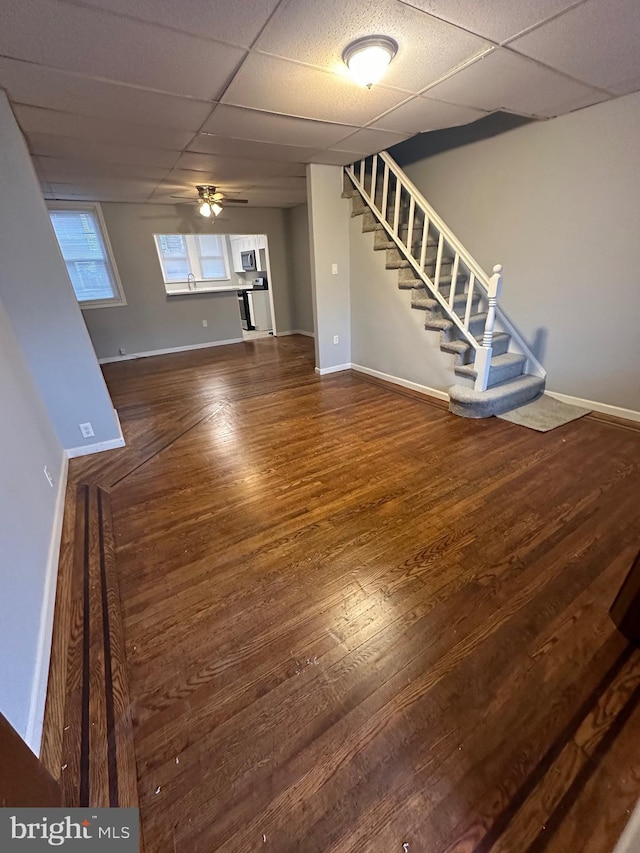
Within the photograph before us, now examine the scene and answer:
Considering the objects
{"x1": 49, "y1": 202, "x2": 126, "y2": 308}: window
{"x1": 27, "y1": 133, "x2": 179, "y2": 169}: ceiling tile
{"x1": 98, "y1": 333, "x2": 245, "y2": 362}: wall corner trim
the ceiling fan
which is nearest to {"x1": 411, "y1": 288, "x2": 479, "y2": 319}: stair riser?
{"x1": 27, "y1": 133, "x2": 179, "y2": 169}: ceiling tile

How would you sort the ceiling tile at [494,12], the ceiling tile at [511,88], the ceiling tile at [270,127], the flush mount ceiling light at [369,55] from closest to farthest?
1. the ceiling tile at [494,12]
2. the flush mount ceiling light at [369,55]
3. the ceiling tile at [511,88]
4. the ceiling tile at [270,127]

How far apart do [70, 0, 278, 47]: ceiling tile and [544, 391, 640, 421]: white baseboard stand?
347cm

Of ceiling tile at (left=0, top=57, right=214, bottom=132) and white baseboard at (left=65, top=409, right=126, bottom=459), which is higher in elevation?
ceiling tile at (left=0, top=57, right=214, bottom=132)

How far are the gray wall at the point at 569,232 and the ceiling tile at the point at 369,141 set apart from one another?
88 centimetres

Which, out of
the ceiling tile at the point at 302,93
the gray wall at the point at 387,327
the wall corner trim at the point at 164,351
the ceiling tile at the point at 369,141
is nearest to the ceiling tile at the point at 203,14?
the ceiling tile at the point at 302,93

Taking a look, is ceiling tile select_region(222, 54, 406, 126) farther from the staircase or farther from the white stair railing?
the staircase

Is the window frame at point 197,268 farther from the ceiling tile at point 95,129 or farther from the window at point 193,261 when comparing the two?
the ceiling tile at point 95,129

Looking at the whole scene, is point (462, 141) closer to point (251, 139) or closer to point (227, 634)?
point (251, 139)

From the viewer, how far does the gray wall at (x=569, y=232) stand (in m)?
2.65

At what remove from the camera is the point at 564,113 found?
8.97ft

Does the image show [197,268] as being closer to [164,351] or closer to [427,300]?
[164,351]

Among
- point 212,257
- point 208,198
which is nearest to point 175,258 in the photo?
point 212,257

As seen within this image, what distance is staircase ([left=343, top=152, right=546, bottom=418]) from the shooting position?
3.16 m

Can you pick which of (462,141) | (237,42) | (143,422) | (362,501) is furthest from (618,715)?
(462,141)
